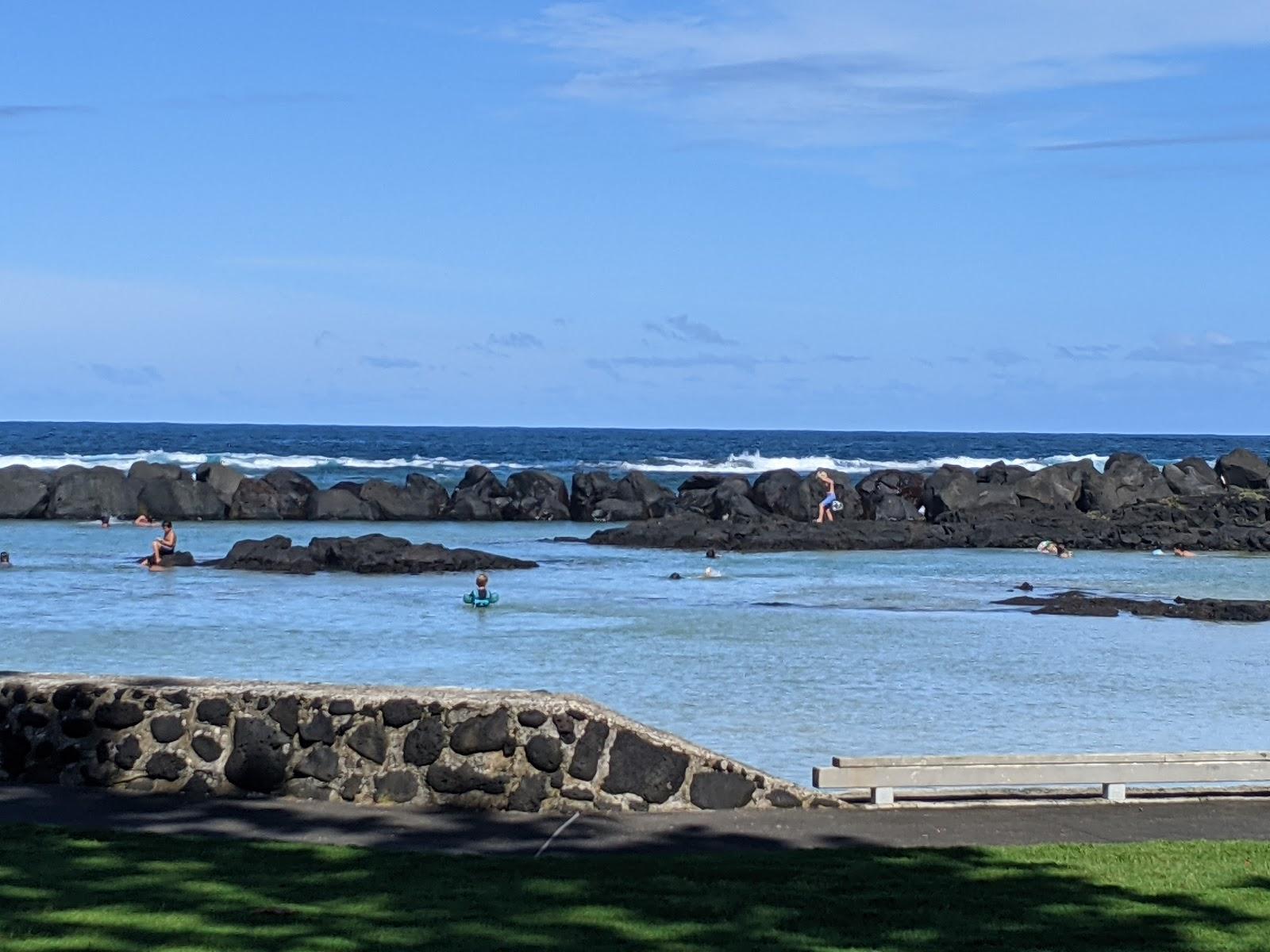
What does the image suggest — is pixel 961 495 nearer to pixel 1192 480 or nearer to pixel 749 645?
pixel 1192 480

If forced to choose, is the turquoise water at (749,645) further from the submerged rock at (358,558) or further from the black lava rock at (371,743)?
the black lava rock at (371,743)

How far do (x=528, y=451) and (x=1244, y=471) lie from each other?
63294 mm

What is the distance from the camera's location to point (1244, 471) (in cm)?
5994

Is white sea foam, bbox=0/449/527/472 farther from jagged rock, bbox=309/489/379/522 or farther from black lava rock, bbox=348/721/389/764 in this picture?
black lava rock, bbox=348/721/389/764

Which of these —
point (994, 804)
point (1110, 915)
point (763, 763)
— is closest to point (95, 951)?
point (1110, 915)

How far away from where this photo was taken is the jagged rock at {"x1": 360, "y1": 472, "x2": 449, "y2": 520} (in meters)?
55.5

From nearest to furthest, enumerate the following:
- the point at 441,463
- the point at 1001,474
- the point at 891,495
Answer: the point at 891,495
the point at 1001,474
the point at 441,463

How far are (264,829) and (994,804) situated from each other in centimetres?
435

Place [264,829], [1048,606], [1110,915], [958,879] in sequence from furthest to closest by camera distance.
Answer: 1. [1048,606]
2. [264,829]
3. [958,879]
4. [1110,915]

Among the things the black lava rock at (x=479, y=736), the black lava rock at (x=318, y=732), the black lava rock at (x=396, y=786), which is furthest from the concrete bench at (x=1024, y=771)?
the black lava rock at (x=318, y=732)

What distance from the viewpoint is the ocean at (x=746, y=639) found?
1697 cm

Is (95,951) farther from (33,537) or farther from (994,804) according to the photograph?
(33,537)

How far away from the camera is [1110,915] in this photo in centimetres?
761

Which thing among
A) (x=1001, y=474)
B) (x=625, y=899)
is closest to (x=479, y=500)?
(x=1001, y=474)
